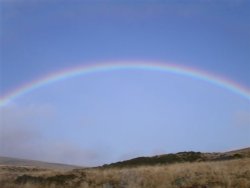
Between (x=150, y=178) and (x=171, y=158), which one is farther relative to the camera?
(x=171, y=158)

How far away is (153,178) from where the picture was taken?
88.9 ft

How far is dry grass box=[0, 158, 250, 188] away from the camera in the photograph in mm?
25422

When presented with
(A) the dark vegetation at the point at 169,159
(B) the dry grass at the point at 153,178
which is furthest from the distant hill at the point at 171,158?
(B) the dry grass at the point at 153,178

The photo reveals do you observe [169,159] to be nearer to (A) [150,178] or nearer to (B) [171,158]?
(B) [171,158]

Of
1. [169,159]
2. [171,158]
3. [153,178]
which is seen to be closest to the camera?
[153,178]

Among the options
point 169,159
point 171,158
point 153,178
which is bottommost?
point 153,178

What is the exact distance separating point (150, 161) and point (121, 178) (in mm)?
12837

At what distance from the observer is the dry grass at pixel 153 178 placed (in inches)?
1001

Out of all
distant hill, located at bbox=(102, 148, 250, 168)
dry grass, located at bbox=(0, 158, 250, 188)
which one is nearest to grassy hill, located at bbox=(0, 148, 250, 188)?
dry grass, located at bbox=(0, 158, 250, 188)

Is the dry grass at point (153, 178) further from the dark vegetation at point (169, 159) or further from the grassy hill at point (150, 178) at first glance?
the dark vegetation at point (169, 159)

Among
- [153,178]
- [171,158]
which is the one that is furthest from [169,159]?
[153,178]

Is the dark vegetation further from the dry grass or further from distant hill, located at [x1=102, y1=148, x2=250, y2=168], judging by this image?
the dry grass

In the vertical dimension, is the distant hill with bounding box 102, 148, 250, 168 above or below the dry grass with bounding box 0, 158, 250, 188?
above

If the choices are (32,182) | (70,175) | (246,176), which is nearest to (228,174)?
(246,176)
